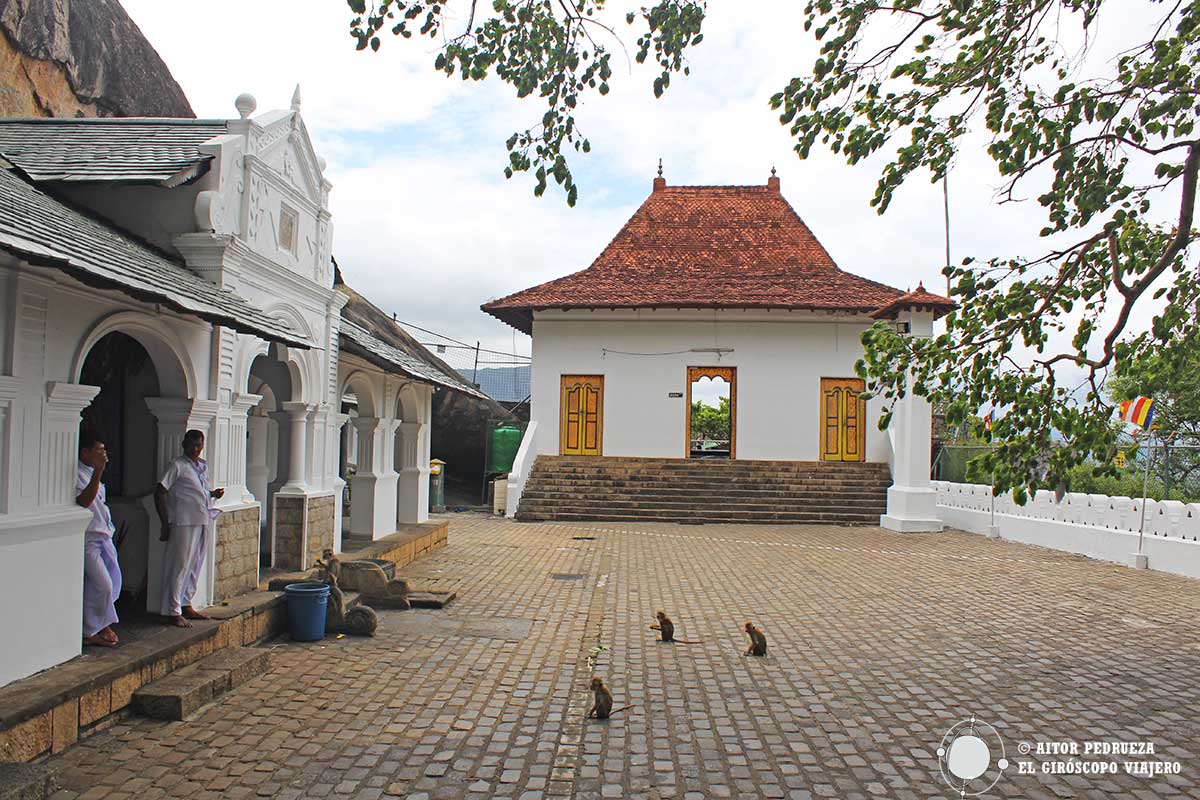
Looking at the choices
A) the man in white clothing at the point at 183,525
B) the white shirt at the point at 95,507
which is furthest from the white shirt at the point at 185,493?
the white shirt at the point at 95,507

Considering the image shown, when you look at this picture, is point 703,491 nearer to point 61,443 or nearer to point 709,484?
point 709,484

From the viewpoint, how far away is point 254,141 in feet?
26.2

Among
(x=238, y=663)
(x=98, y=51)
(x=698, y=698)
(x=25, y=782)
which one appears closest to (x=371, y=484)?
(x=238, y=663)

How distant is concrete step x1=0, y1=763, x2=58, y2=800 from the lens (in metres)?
3.75

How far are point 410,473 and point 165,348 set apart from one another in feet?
25.6

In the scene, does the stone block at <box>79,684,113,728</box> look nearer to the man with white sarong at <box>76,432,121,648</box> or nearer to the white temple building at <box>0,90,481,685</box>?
the white temple building at <box>0,90,481,685</box>

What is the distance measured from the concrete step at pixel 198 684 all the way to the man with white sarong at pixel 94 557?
21.9 inches

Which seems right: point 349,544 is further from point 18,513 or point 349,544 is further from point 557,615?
point 18,513

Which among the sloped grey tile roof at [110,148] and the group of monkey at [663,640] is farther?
the sloped grey tile roof at [110,148]

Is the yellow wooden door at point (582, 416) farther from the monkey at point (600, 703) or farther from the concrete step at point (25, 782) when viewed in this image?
the concrete step at point (25, 782)

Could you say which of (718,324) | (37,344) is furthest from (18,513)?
(718,324)

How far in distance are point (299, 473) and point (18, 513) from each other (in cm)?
450

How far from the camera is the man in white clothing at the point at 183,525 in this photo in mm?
6422

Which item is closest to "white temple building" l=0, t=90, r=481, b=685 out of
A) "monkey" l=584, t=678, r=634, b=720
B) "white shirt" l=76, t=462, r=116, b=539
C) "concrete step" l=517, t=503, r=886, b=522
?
"white shirt" l=76, t=462, r=116, b=539
